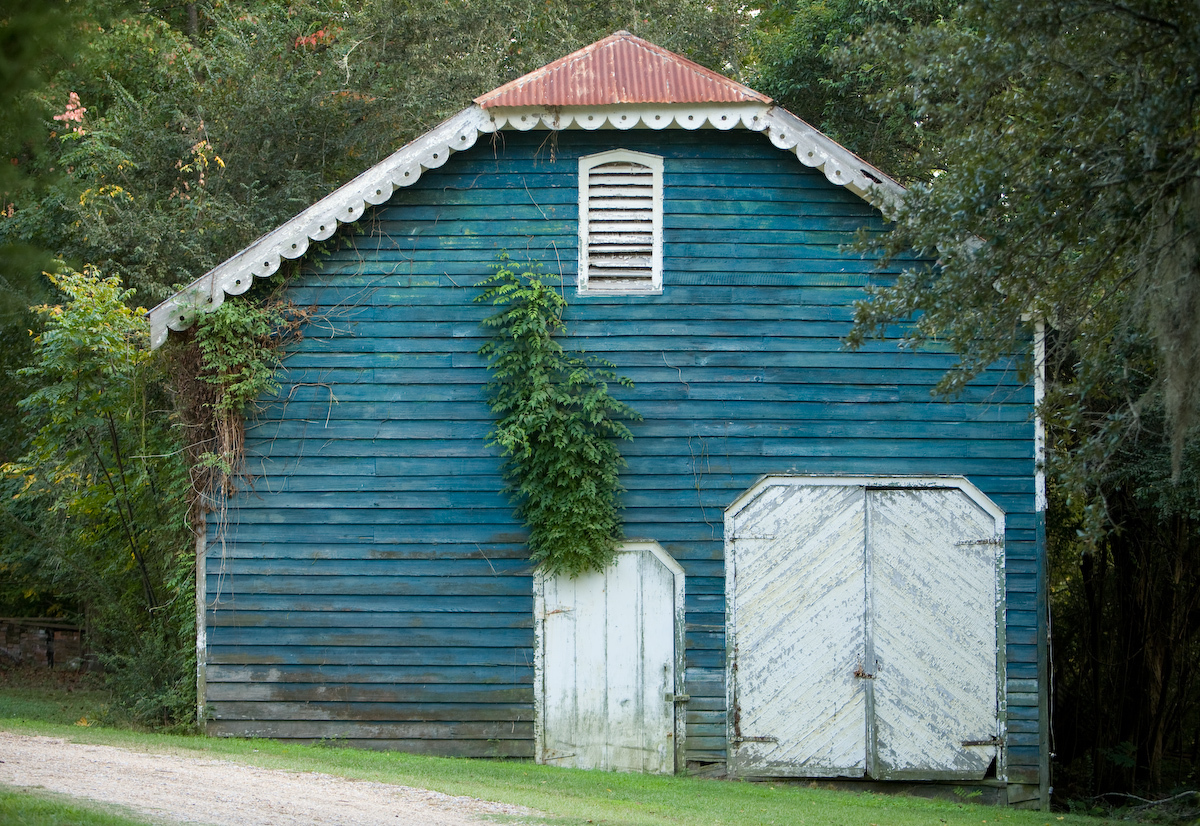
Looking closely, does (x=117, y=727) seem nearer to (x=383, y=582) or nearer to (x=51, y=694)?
(x=383, y=582)

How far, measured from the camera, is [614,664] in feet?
33.6

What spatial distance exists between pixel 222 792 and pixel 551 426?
13.9 ft

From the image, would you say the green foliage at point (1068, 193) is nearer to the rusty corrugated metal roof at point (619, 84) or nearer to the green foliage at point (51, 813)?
the rusty corrugated metal roof at point (619, 84)

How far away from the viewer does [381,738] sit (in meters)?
10.1

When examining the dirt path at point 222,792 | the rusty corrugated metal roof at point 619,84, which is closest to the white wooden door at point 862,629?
the dirt path at point 222,792

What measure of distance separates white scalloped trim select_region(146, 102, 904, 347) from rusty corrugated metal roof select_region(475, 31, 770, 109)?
107mm

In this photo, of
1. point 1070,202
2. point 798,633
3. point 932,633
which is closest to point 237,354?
point 798,633

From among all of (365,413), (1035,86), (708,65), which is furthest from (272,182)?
(1035,86)

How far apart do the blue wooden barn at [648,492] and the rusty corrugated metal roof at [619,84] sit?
0.04 metres

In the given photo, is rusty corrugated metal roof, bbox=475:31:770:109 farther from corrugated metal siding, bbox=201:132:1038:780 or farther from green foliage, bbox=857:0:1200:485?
green foliage, bbox=857:0:1200:485

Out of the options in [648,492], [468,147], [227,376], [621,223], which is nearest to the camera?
[227,376]

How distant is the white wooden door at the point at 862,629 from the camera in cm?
1012

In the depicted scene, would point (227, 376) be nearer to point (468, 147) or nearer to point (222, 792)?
point (468, 147)

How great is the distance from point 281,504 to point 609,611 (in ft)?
10.6
